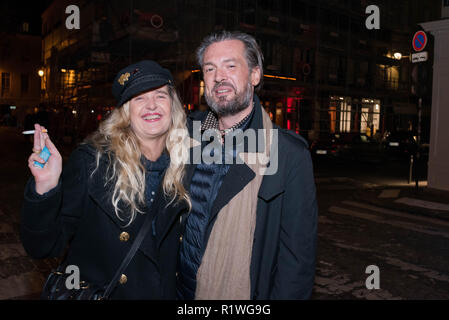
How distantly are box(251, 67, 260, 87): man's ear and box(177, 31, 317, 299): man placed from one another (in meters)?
0.39

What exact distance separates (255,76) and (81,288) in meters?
1.63

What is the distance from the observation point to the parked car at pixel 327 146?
1988 cm

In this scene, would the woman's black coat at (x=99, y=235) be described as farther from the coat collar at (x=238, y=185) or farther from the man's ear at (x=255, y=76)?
the man's ear at (x=255, y=76)

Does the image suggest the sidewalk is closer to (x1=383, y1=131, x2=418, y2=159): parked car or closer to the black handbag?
the black handbag

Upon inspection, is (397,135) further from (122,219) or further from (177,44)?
(122,219)

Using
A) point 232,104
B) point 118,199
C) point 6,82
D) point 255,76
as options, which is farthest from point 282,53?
point 6,82

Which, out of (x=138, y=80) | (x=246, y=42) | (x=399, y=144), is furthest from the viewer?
(x=399, y=144)

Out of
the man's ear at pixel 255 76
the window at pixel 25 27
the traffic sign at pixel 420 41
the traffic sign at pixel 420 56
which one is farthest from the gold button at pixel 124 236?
the window at pixel 25 27

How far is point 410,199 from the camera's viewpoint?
10.1 meters

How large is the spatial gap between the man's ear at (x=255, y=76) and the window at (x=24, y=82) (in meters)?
51.9

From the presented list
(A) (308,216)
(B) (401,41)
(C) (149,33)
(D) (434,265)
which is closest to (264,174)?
(A) (308,216)

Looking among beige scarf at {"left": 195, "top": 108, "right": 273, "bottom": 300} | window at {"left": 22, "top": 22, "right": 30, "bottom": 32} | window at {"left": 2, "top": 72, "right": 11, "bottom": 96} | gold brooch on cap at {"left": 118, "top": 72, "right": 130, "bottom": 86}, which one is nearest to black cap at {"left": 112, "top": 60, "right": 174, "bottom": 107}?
gold brooch on cap at {"left": 118, "top": 72, "right": 130, "bottom": 86}

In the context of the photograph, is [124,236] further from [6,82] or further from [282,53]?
[6,82]

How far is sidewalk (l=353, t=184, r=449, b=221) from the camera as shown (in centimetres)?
888
